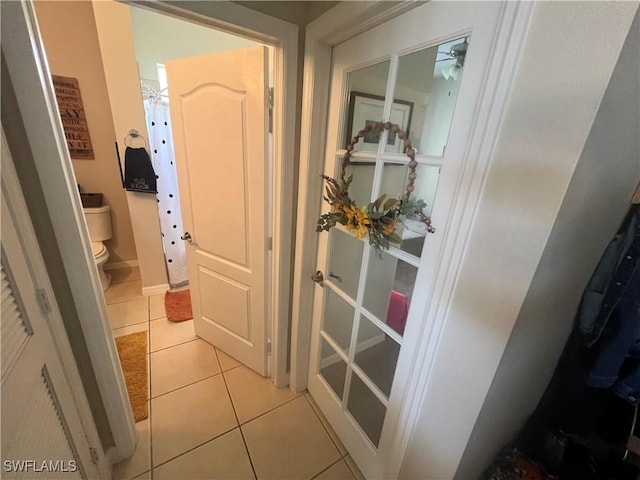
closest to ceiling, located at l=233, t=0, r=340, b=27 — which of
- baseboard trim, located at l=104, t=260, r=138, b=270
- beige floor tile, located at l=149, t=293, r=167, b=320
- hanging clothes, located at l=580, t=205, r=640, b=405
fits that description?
hanging clothes, located at l=580, t=205, r=640, b=405

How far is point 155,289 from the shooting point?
260 cm

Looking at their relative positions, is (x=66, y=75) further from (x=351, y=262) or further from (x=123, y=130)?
(x=351, y=262)

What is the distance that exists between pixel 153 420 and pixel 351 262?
4.75ft

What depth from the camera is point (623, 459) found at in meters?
1.04

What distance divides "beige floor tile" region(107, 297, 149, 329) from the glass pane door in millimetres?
Result: 1787

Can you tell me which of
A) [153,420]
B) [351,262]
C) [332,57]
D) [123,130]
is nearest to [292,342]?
[351,262]

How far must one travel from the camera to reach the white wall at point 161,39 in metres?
2.31

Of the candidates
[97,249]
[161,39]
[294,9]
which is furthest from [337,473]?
[161,39]

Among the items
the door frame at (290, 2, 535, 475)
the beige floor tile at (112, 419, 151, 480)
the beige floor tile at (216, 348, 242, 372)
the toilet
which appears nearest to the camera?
the door frame at (290, 2, 535, 475)

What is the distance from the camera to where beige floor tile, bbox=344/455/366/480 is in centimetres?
127

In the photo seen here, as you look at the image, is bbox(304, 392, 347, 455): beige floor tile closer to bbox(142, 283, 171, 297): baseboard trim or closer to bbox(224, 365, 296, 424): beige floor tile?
bbox(224, 365, 296, 424): beige floor tile

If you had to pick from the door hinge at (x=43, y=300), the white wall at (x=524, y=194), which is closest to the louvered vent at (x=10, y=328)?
the door hinge at (x=43, y=300)

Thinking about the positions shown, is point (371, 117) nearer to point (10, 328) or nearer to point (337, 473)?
point (10, 328)

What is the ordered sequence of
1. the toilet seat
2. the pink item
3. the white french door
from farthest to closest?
the toilet seat → the pink item → the white french door
